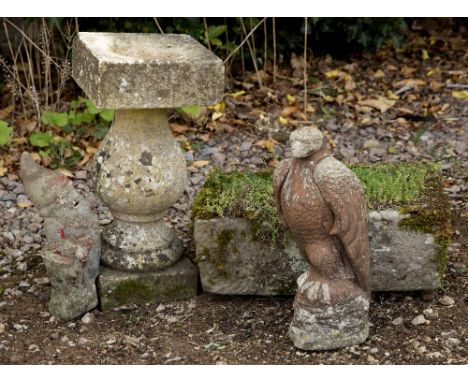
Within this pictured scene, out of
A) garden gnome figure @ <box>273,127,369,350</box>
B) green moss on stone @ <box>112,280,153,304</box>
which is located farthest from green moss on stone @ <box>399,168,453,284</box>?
green moss on stone @ <box>112,280,153,304</box>

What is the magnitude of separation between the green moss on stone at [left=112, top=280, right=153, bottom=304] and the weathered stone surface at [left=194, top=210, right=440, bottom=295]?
13.2 inches

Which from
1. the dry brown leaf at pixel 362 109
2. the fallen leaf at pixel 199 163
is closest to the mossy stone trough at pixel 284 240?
the fallen leaf at pixel 199 163

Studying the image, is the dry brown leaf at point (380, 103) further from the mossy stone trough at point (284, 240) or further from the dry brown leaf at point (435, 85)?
the mossy stone trough at point (284, 240)

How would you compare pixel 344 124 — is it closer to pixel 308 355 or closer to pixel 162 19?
pixel 162 19

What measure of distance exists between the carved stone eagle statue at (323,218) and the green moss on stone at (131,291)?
930 mm

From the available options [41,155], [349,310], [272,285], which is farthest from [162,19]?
[349,310]

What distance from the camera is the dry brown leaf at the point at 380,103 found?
7.29 m

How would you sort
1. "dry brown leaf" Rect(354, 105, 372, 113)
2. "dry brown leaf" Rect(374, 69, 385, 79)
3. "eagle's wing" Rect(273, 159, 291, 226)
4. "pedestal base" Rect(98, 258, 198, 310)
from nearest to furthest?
"eagle's wing" Rect(273, 159, 291, 226)
"pedestal base" Rect(98, 258, 198, 310)
"dry brown leaf" Rect(354, 105, 372, 113)
"dry brown leaf" Rect(374, 69, 385, 79)

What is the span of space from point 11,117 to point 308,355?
3.72 m

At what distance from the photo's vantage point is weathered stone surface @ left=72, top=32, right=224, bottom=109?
427 centimetres

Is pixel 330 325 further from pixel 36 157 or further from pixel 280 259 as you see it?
pixel 36 157

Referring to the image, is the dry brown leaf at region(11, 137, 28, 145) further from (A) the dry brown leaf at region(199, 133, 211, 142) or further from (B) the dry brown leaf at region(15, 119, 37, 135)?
(A) the dry brown leaf at region(199, 133, 211, 142)

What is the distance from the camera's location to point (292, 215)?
4223 millimetres

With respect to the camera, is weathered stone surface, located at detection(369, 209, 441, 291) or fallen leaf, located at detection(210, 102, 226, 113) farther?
fallen leaf, located at detection(210, 102, 226, 113)
